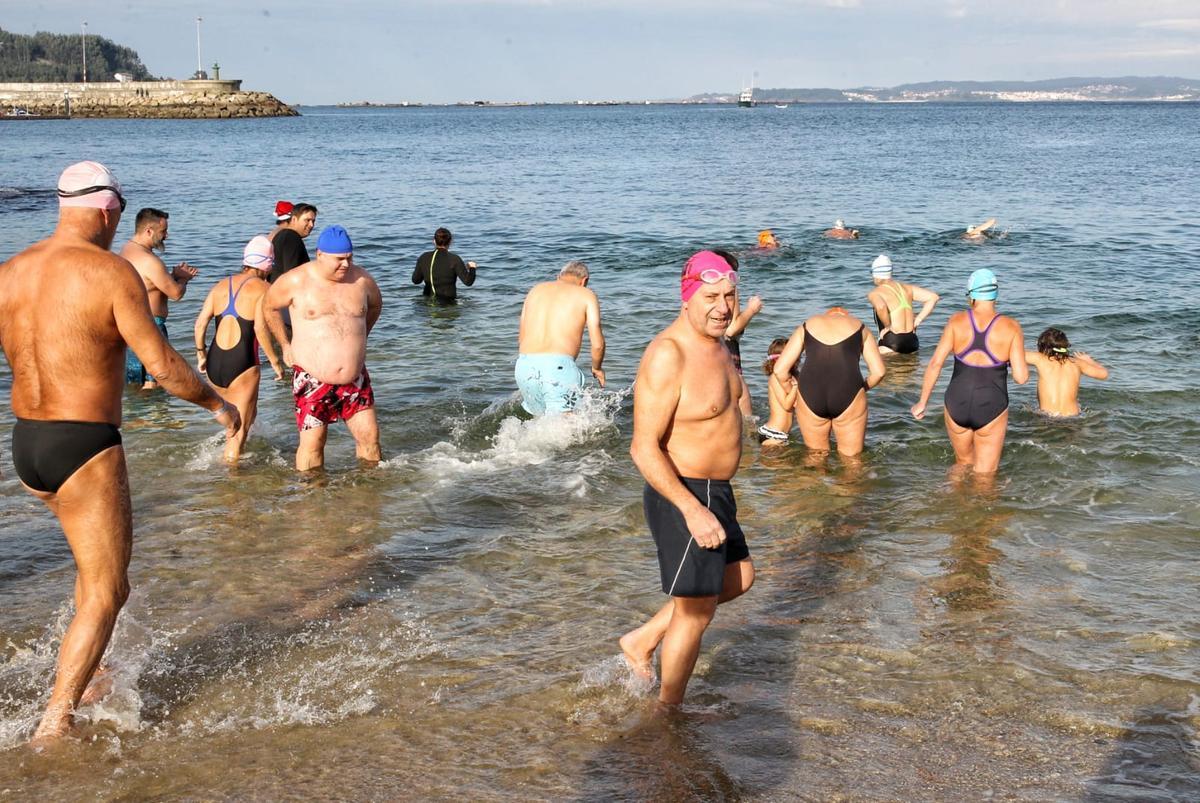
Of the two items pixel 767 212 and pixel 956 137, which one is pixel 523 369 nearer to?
pixel 767 212

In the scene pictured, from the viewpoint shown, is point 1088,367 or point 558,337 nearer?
point 558,337

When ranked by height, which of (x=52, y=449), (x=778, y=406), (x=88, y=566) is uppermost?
(x=52, y=449)

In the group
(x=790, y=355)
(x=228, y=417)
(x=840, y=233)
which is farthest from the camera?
(x=840, y=233)

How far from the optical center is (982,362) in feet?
25.8

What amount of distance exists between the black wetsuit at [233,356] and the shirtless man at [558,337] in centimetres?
210

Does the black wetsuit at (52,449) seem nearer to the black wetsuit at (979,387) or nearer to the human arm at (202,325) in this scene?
the human arm at (202,325)

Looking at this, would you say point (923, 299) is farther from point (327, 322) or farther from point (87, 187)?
point (87, 187)

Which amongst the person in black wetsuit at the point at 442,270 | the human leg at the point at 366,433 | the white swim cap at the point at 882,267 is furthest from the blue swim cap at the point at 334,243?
the person in black wetsuit at the point at 442,270

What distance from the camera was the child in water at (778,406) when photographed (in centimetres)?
880

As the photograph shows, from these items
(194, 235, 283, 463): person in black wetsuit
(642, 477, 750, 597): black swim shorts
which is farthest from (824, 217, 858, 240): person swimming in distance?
(642, 477, 750, 597): black swim shorts

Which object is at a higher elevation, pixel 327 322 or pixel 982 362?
pixel 327 322

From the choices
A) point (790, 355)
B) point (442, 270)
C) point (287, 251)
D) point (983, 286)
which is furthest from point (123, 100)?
point (983, 286)

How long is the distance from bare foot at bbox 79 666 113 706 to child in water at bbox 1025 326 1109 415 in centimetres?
812

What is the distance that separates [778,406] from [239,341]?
173 inches
